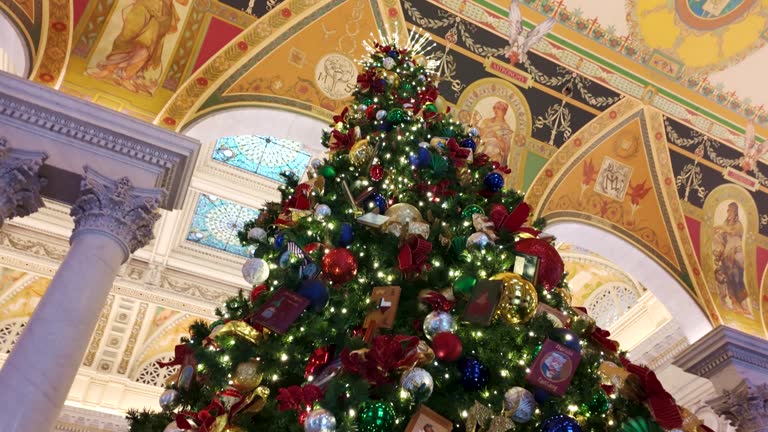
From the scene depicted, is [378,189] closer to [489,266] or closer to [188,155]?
[489,266]

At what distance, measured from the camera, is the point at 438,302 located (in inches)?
90.7

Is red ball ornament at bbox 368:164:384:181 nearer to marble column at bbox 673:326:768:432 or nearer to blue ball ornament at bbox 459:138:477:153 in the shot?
blue ball ornament at bbox 459:138:477:153

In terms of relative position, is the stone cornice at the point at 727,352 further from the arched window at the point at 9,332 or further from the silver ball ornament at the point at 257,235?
the arched window at the point at 9,332

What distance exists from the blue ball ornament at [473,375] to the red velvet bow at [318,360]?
0.51 m

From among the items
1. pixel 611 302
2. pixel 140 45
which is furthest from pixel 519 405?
pixel 611 302

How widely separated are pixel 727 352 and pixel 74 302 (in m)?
6.97

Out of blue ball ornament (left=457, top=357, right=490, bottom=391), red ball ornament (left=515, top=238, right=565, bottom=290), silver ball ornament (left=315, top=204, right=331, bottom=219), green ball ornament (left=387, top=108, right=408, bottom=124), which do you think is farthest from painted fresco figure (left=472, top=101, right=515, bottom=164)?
blue ball ornament (left=457, top=357, right=490, bottom=391)

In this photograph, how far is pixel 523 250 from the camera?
2666 mm

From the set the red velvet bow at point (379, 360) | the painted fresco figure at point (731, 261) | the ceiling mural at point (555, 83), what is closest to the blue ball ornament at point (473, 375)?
the red velvet bow at point (379, 360)

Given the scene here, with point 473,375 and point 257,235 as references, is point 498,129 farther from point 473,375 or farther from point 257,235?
point 473,375

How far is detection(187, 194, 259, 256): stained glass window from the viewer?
32.0 ft

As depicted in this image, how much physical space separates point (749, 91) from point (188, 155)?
23.9 feet

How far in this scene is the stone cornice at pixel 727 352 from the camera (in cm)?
700

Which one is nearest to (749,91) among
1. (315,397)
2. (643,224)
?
(643,224)
